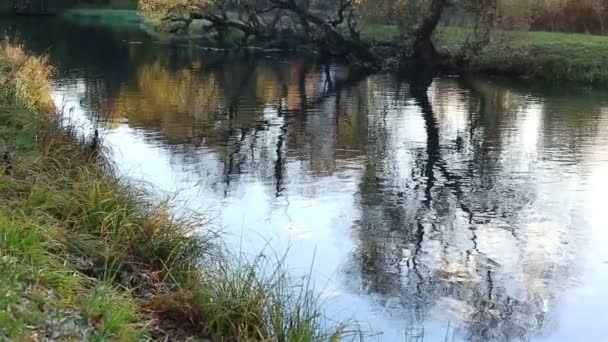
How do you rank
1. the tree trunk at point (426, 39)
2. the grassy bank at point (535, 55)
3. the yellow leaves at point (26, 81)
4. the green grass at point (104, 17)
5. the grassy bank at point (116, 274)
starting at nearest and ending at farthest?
the grassy bank at point (116, 274), the yellow leaves at point (26, 81), the grassy bank at point (535, 55), the tree trunk at point (426, 39), the green grass at point (104, 17)

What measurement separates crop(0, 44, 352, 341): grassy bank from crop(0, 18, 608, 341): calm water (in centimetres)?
145

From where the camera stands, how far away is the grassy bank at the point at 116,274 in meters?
5.21

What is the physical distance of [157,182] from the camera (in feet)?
41.7

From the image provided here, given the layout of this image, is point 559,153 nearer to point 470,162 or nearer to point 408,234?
point 470,162

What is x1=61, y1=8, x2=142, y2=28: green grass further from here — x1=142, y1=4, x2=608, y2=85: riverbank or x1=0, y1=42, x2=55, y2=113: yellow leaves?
x1=0, y1=42, x2=55, y2=113: yellow leaves

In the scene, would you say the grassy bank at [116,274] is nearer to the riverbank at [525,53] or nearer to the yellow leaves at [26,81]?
the yellow leaves at [26,81]

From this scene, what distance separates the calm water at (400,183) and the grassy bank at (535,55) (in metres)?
1.40

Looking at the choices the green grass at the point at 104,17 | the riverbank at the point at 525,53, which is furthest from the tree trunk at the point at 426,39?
the green grass at the point at 104,17

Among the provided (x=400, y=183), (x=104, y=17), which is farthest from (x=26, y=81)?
(x=104, y=17)

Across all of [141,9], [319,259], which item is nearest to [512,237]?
[319,259]

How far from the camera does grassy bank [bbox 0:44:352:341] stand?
521 centimetres

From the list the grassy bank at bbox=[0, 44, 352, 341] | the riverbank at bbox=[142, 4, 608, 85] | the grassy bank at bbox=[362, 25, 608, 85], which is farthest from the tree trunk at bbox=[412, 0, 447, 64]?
the grassy bank at bbox=[0, 44, 352, 341]

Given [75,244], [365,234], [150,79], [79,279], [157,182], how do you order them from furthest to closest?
1. [150,79]
2. [157,182]
3. [365,234]
4. [75,244]
5. [79,279]

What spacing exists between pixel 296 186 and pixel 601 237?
493 cm
